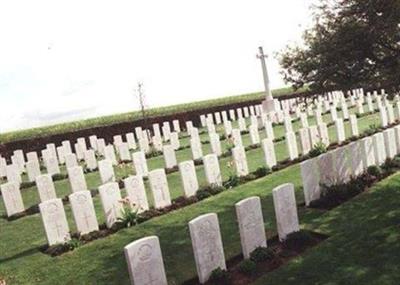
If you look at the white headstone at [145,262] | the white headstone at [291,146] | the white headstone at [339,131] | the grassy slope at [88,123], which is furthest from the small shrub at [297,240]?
the grassy slope at [88,123]

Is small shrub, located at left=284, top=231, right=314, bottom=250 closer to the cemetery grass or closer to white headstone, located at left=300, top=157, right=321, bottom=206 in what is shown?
the cemetery grass

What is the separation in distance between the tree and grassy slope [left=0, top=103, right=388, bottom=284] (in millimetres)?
2595

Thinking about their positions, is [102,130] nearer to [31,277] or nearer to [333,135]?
[333,135]

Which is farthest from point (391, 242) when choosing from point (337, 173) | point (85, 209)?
point (85, 209)

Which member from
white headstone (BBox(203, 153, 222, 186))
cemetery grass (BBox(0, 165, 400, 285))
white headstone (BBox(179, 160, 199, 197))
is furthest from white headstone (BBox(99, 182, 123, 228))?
white headstone (BBox(203, 153, 222, 186))

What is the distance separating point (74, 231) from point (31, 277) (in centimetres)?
200

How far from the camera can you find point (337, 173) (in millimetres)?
9609

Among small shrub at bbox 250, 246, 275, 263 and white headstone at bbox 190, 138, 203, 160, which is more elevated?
white headstone at bbox 190, 138, 203, 160

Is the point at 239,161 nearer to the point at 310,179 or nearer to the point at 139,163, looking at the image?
the point at 139,163

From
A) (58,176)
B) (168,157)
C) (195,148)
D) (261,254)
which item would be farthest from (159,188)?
(58,176)

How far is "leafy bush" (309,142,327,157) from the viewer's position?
13.4m

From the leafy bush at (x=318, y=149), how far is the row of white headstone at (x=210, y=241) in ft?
19.9

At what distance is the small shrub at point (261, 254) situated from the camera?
22.2 feet

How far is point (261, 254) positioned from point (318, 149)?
7.39m
